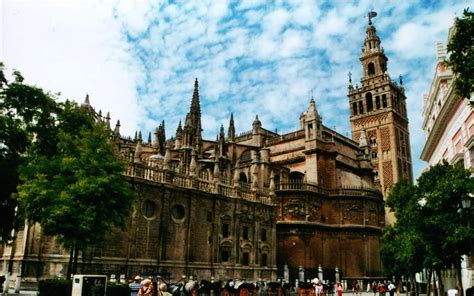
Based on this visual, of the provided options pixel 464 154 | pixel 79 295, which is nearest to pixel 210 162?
pixel 464 154

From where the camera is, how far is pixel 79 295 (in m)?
15.5

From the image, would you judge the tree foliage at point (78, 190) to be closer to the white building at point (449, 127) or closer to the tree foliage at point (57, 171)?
the tree foliage at point (57, 171)

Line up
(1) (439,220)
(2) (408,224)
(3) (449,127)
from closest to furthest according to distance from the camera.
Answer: (1) (439,220), (2) (408,224), (3) (449,127)

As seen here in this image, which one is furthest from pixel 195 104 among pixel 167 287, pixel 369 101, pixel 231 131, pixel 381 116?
pixel 369 101

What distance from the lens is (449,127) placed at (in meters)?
27.9

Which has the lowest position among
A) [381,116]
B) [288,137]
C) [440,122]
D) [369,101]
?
[440,122]

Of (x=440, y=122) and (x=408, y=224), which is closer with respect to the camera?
(x=408, y=224)

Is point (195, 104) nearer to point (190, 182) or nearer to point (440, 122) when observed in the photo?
point (190, 182)

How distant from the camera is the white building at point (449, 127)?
23728 mm

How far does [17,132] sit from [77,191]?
4433mm

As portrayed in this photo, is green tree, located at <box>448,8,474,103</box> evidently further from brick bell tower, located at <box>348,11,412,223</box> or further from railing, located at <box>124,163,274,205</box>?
brick bell tower, located at <box>348,11,412,223</box>

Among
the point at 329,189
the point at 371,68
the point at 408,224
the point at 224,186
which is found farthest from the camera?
the point at 371,68

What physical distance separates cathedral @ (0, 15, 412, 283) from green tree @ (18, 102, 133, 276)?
468cm

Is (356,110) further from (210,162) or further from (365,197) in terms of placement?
(210,162)
